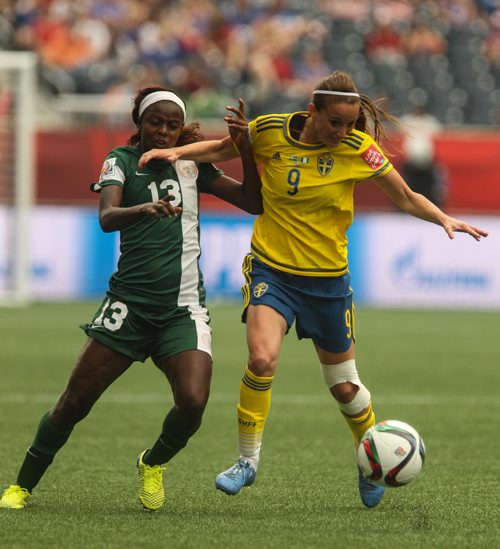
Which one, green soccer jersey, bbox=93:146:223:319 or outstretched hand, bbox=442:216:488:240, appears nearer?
green soccer jersey, bbox=93:146:223:319

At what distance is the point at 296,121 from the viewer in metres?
6.52

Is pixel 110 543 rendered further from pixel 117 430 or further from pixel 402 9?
pixel 402 9

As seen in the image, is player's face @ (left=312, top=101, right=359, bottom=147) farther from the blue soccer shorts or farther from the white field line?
the white field line

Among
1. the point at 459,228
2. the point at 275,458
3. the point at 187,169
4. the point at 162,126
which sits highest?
the point at 162,126

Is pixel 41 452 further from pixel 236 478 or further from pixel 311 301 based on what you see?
pixel 311 301

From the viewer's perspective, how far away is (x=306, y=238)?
6.42 meters

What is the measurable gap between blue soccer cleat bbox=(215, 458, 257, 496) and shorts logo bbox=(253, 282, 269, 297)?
812mm

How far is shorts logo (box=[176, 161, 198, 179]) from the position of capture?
6.27 metres

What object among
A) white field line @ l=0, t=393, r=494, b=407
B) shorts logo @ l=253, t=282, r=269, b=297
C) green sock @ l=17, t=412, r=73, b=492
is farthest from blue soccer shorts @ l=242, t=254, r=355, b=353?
white field line @ l=0, t=393, r=494, b=407

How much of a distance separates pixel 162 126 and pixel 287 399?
486 cm

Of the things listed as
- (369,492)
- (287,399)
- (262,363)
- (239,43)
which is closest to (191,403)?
(262,363)

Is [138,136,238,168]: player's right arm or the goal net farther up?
[138,136,238,168]: player's right arm

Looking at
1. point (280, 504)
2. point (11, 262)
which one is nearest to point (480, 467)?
point (280, 504)

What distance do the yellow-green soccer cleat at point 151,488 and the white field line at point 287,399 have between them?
3.94 metres
